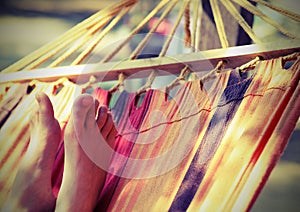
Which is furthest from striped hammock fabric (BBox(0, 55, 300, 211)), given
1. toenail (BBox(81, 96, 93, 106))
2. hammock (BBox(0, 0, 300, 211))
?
toenail (BBox(81, 96, 93, 106))

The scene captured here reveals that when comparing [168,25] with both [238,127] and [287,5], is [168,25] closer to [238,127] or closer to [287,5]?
Result: [287,5]

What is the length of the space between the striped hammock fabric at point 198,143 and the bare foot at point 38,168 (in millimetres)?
50

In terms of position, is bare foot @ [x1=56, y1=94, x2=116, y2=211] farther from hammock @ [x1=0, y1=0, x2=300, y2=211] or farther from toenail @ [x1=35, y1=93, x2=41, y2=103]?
toenail @ [x1=35, y1=93, x2=41, y2=103]

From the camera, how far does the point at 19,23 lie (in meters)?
2.24

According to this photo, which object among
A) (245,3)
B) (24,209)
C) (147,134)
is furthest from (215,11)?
(24,209)

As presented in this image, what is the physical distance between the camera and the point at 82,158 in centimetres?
155

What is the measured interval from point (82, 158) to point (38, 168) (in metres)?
0.14

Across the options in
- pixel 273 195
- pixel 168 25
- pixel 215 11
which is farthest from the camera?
pixel 168 25

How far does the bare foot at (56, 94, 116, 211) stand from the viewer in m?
1.52

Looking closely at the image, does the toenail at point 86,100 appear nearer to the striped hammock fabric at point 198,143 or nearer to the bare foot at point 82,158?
the bare foot at point 82,158

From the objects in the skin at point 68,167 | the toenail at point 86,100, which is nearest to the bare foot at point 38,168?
the skin at point 68,167

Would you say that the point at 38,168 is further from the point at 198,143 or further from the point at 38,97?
the point at 198,143

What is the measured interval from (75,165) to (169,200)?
30cm

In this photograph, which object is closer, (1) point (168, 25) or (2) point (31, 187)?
(2) point (31, 187)
